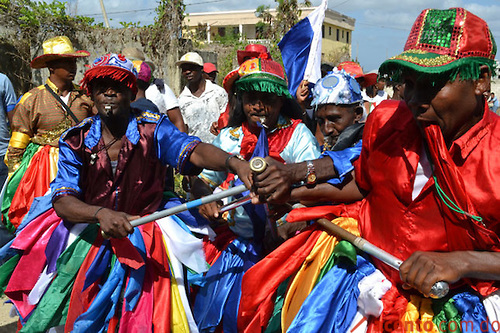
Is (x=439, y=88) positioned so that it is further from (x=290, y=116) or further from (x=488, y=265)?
(x=290, y=116)

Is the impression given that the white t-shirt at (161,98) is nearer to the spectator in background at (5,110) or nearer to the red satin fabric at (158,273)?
the spectator in background at (5,110)

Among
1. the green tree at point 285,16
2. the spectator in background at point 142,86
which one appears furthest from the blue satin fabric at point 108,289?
the green tree at point 285,16

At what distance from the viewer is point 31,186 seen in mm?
4887

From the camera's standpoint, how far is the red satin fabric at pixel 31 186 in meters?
4.81

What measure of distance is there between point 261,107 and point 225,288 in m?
1.30

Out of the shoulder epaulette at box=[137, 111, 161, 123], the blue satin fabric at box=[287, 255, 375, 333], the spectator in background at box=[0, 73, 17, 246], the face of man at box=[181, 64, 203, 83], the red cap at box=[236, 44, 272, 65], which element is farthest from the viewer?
the face of man at box=[181, 64, 203, 83]

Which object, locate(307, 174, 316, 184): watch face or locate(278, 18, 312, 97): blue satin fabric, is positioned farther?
locate(278, 18, 312, 97): blue satin fabric

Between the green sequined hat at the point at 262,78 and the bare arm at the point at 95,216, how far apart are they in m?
1.24

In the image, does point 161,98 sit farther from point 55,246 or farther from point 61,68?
point 55,246

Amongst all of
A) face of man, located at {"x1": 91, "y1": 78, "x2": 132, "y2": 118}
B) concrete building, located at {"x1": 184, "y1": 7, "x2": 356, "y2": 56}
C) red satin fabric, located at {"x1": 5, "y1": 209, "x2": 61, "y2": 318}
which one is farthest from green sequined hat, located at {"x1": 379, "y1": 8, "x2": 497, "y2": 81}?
concrete building, located at {"x1": 184, "y1": 7, "x2": 356, "y2": 56}

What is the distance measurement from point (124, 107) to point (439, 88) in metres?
2.01

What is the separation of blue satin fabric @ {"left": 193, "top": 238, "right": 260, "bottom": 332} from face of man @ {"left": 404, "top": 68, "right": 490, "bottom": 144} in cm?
183

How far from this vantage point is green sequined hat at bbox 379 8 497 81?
180 cm

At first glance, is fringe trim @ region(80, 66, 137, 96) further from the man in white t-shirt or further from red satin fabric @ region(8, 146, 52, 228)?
the man in white t-shirt
